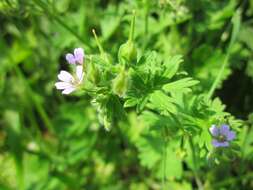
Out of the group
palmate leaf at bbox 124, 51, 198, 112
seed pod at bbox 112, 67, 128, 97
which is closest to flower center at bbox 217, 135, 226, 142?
palmate leaf at bbox 124, 51, 198, 112

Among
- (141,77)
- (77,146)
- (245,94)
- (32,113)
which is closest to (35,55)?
(32,113)

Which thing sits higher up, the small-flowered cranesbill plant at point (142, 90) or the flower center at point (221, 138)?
the small-flowered cranesbill plant at point (142, 90)

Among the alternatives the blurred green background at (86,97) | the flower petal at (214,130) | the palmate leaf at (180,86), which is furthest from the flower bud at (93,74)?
the blurred green background at (86,97)

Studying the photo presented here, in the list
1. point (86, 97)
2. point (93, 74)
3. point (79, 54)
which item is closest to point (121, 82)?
point (93, 74)

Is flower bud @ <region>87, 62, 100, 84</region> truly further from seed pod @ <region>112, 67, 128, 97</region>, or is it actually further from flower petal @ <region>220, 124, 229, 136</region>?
flower petal @ <region>220, 124, 229, 136</region>

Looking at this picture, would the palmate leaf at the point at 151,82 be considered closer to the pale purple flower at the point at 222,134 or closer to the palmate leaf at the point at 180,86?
the palmate leaf at the point at 180,86

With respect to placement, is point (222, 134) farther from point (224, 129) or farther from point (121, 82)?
point (121, 82)
